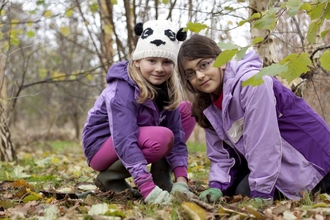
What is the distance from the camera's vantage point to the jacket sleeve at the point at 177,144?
3.15 metres

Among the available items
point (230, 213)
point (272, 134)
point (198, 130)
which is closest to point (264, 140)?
point (272, 134)

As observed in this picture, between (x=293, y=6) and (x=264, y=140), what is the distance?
3.51 ft

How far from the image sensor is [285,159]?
2662mm

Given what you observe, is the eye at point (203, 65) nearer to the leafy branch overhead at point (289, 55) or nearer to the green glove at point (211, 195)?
the green glove at point (211, 195)

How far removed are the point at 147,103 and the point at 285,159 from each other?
92 cm

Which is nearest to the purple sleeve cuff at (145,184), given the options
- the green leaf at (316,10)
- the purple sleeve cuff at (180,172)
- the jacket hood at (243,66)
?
the purple sleeve cuff at (180,172)

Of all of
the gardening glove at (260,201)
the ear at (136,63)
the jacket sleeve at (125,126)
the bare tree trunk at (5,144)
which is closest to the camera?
the gardening glove at (260,201)

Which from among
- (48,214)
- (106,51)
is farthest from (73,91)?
(48,214)

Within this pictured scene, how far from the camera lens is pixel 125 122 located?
9.10 feet

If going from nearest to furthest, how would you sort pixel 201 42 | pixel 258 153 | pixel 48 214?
pixel 48 214, pixel 258 153, pixel 201 42

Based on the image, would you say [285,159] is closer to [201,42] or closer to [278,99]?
[278,99]

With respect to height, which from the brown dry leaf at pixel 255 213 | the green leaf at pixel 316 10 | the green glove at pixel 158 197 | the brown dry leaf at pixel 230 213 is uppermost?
the green leaf at pixel 316 10

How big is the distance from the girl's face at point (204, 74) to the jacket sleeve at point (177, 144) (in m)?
0.46

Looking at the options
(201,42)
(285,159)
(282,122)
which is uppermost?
(201,42)
